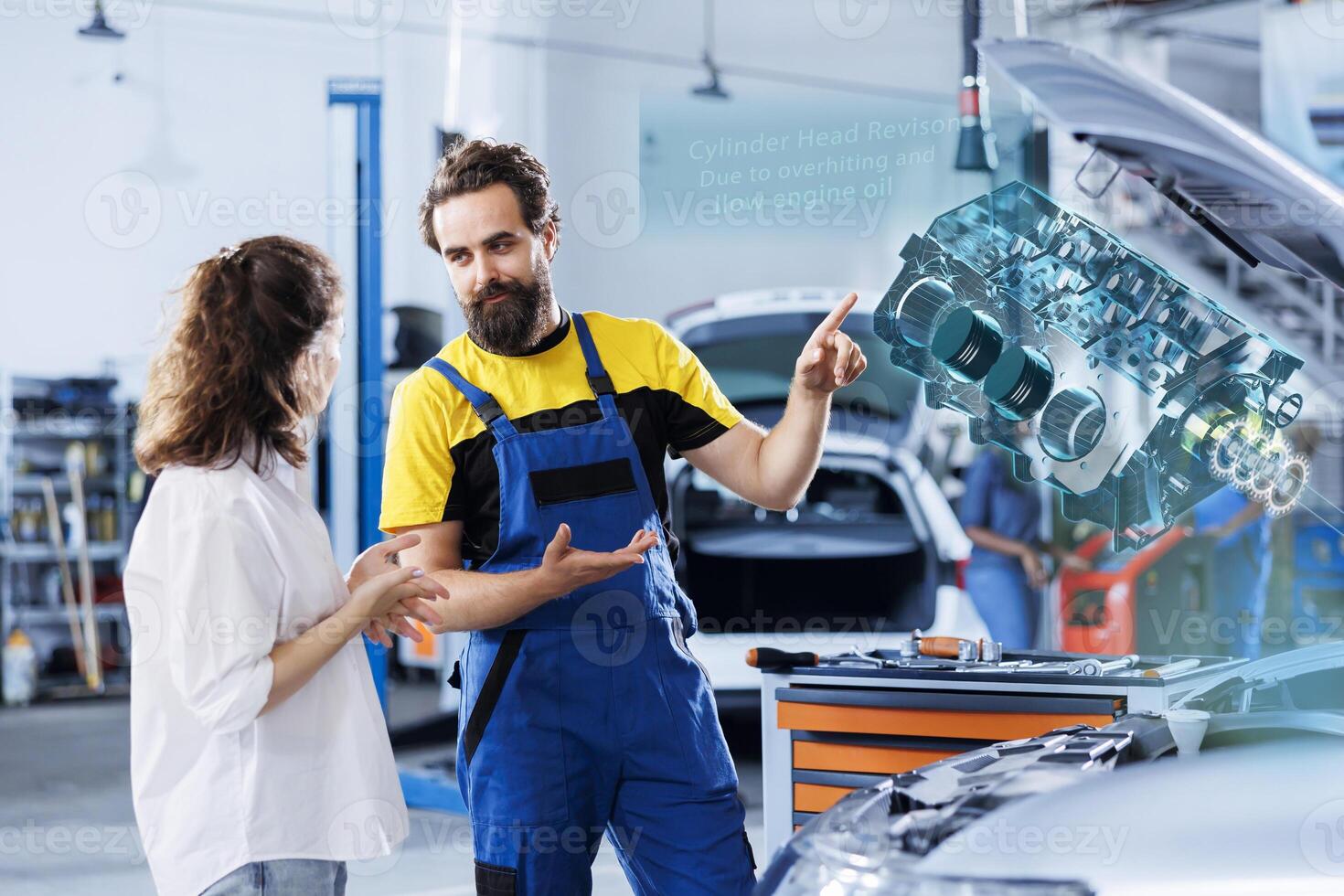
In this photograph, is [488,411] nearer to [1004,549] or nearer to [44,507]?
[1004,549]

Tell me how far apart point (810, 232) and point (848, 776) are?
250 centimetres

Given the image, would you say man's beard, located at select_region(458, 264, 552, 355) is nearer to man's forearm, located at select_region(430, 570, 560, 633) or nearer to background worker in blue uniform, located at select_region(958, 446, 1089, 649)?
man's forearm, located at select_region(430, 570, 560, 633)

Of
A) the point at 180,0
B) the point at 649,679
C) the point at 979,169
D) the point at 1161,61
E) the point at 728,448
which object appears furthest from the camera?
the point at 1161,61

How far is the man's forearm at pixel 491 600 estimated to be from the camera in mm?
1593

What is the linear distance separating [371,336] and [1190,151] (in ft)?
10.4

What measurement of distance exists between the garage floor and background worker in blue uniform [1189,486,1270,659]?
6.35 ft

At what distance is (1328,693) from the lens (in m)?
1.53

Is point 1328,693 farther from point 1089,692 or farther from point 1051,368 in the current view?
point 1051,368

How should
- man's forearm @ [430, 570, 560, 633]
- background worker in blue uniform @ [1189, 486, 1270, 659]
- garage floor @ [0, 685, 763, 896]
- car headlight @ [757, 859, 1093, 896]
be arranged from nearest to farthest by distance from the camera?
1. car headlight @ [757, 859, 1093, 896]
2. man's forearm @ [430, 570, 560, 633]
3. garage floor @ [0, 685, 763, 896]
4. background worker in blue uniform @ [1189, 486, 1270, 659]

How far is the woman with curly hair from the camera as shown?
4.22ft

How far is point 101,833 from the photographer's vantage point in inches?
155

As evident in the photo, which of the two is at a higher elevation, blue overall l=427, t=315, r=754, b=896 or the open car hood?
the open car hood

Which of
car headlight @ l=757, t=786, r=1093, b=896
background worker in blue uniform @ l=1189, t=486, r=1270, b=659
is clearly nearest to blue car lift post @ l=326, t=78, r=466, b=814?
car headlight @ l=757, t=786, r=1093, b=896

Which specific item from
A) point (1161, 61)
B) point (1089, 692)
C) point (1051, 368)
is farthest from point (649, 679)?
point (1161, 61)
